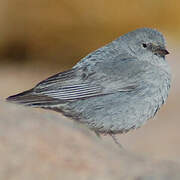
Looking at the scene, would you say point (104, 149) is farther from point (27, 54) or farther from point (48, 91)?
point (27, 54)

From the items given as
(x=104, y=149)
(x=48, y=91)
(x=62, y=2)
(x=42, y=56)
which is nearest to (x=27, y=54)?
(x=42, y=56)

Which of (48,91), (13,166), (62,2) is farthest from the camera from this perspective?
(62,2)

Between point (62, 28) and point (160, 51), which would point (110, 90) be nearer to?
point (160, 51)

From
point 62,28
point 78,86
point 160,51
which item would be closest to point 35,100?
point 78,86

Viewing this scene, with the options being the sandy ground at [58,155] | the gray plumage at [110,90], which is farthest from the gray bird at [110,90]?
the sandy ground at [58,155]

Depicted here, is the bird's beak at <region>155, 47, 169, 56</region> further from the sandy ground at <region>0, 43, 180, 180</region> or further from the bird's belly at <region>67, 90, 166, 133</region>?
the sandy ground at <region>0, 43, 180, 180</region>

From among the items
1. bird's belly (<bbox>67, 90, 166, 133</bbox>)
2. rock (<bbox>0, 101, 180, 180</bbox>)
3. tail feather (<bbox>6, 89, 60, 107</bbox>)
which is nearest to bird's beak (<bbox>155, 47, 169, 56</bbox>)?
bird's belly (<bbox>67, 90, 166, 133</bbox>)

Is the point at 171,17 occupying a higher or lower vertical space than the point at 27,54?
higher
